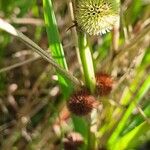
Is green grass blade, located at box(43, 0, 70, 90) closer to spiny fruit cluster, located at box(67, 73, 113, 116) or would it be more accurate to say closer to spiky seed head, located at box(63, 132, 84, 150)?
spiny fruit cluster, located at box(67, 73, 113, 116)

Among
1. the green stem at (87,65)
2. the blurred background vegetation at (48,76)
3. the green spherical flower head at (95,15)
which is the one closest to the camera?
the green spherical flower head at (95,15)

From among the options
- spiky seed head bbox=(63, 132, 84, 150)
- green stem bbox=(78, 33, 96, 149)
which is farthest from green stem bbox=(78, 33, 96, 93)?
spiky seed head bbox=(63, 132, 84, 150)

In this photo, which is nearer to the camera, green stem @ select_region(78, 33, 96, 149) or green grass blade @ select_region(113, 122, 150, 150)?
green stem @ select_region(78, 33, 96, 149)

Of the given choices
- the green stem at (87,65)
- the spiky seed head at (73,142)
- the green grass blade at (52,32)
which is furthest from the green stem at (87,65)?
the spiky seed head at (73,142)

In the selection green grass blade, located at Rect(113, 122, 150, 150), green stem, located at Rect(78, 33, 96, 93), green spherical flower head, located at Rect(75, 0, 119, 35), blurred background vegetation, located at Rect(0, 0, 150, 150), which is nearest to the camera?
green spherical flower head, located at Rect(75, 0, 119, 35)

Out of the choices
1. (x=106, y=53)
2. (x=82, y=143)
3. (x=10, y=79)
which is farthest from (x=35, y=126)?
(x=82, y=143)

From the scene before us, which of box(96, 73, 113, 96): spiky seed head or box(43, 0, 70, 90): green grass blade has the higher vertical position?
box(43, 0, 70, 90): green grass blade

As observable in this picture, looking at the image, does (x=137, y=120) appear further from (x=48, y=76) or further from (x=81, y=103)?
(x=48, y=76)

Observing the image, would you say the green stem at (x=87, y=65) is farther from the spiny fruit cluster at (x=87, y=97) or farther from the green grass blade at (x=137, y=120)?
the green grass blade at (x=137, y=120)
